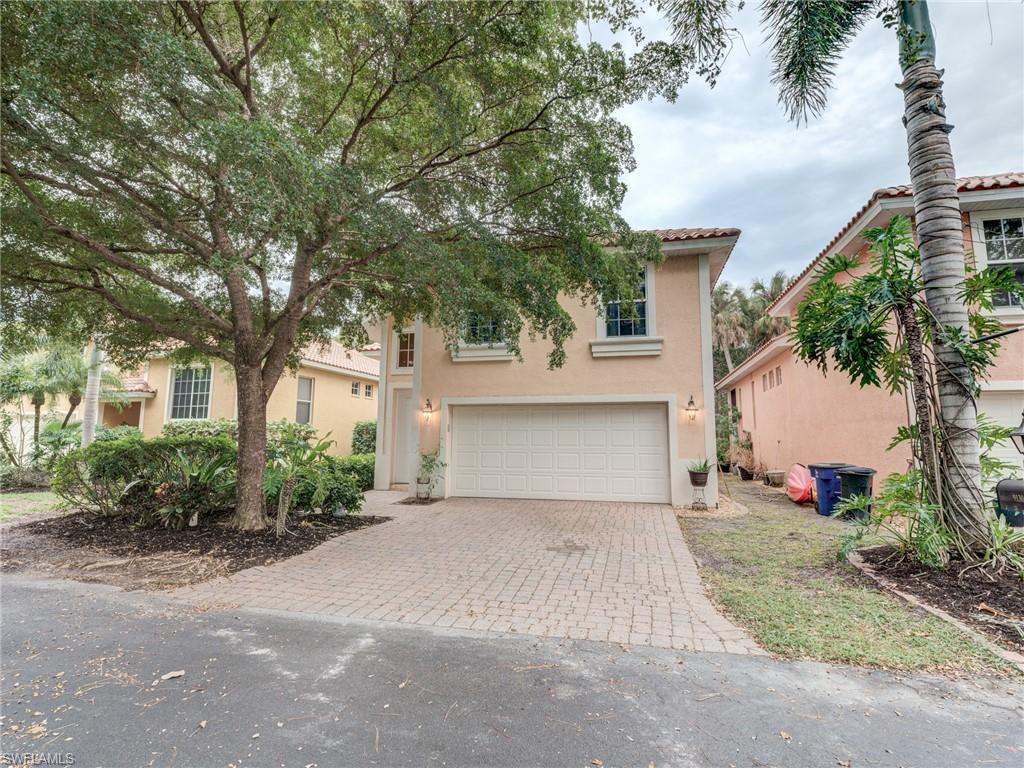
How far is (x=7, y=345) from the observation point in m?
7.42

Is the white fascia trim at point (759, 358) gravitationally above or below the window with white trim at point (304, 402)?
above

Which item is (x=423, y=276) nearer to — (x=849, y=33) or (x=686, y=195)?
(x=849, y=33)

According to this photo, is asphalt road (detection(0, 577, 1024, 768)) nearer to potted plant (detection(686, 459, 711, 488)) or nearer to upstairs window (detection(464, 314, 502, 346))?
upstairs window (detection(464, 314, 502, 346))

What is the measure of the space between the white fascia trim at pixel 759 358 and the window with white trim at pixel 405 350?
9003mm

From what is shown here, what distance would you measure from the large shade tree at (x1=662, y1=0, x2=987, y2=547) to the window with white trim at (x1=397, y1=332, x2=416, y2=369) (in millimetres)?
9057

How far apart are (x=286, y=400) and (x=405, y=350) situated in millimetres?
5361

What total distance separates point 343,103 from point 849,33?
256 inches

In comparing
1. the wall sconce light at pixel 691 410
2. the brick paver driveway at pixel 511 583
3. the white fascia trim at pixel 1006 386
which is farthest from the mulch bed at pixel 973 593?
the white fascia trim at pixel 1006 386

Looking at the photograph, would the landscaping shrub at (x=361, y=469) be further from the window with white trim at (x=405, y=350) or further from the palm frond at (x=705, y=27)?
the palm frond at (x=705, y=27)

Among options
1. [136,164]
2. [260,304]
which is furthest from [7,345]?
[136,164]

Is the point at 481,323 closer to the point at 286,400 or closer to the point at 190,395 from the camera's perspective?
the point at 286,400

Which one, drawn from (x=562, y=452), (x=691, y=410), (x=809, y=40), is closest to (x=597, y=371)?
(x=562, y=452)

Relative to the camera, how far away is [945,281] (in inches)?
198

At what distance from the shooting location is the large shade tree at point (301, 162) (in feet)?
15.6
